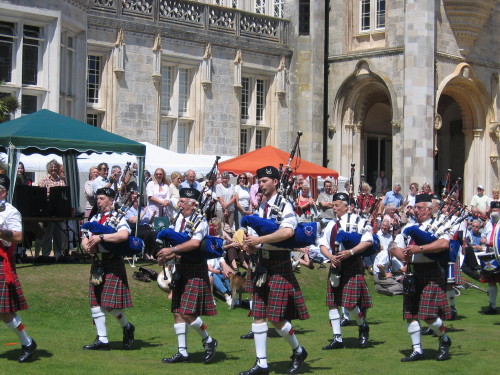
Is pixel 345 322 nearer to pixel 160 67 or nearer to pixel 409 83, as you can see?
pixel 160 67

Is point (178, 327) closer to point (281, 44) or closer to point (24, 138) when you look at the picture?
point (24, 138)

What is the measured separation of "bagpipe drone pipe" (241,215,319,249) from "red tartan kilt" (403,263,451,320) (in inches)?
60.9

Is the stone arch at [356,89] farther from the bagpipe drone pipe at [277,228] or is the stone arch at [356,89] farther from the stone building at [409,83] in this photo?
the bagpipe drone pipe at [277,228]

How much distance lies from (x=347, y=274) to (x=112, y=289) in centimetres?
296

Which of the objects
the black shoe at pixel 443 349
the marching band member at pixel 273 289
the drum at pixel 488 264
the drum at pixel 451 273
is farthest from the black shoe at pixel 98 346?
the drum at pixel 488 264

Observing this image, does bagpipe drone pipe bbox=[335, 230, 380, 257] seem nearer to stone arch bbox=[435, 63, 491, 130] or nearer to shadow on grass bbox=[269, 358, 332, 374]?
shadow on grass bbox=[269, 358, 332, 374]

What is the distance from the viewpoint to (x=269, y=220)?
929 centimetres

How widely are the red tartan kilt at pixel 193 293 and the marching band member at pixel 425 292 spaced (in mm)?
2228

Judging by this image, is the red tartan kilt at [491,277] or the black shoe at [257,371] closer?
the black shoe at [257,371]

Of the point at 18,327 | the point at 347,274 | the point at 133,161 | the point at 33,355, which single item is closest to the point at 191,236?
the point at 18,327

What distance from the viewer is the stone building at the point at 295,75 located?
78.7 ft

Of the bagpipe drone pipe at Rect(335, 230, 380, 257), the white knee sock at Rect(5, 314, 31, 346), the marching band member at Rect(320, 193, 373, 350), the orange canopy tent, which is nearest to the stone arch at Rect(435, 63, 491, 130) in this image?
the orange canopy tent

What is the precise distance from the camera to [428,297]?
10.1 meters

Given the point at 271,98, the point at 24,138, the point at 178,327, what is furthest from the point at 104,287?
the point at 271,98
